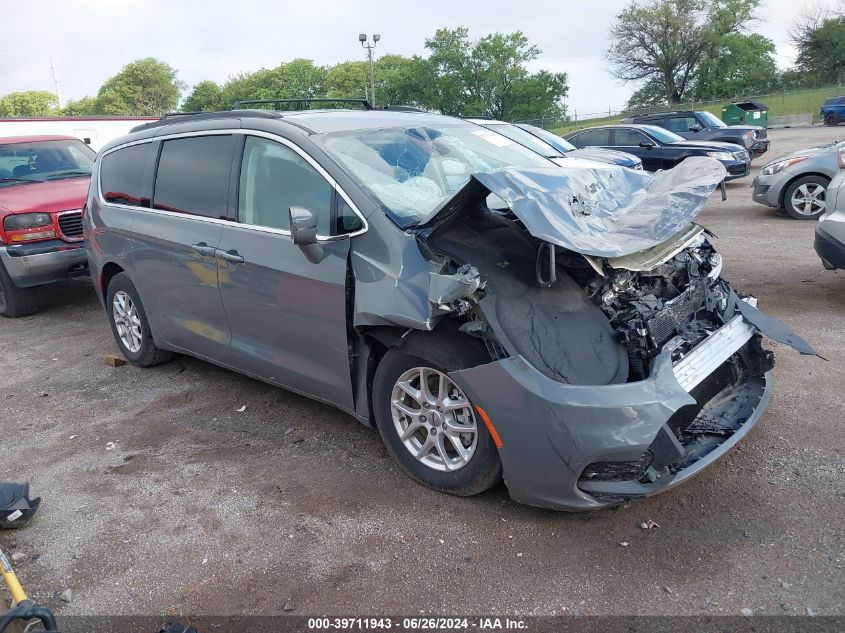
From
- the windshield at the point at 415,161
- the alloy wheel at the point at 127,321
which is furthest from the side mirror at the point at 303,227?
the alloy wheel at the point at 127,321

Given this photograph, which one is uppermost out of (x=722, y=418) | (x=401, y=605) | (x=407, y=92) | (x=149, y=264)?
(x=407, y=92)

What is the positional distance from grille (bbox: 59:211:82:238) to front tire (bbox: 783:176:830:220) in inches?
386

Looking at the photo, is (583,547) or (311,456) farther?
(311,456)

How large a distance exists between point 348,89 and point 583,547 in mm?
76324

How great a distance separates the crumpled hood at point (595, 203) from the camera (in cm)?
313

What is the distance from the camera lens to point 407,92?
6538 cm

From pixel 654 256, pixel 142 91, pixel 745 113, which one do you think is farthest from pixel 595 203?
pixel 142 91

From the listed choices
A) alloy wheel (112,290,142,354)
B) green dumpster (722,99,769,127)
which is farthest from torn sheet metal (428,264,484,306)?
green dumpster (722,99,769,127)

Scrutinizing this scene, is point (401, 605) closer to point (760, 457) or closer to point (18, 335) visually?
point (760, 457)

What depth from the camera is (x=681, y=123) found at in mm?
19031

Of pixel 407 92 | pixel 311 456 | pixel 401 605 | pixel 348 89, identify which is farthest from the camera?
pixel 348 89

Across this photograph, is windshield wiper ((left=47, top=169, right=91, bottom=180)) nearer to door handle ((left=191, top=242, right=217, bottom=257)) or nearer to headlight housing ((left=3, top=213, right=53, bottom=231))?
headlight housing ((left=3, top=213, right=53, bottom=231))

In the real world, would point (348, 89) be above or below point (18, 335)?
above

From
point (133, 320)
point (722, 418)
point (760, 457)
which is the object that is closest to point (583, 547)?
point (722, 418)
